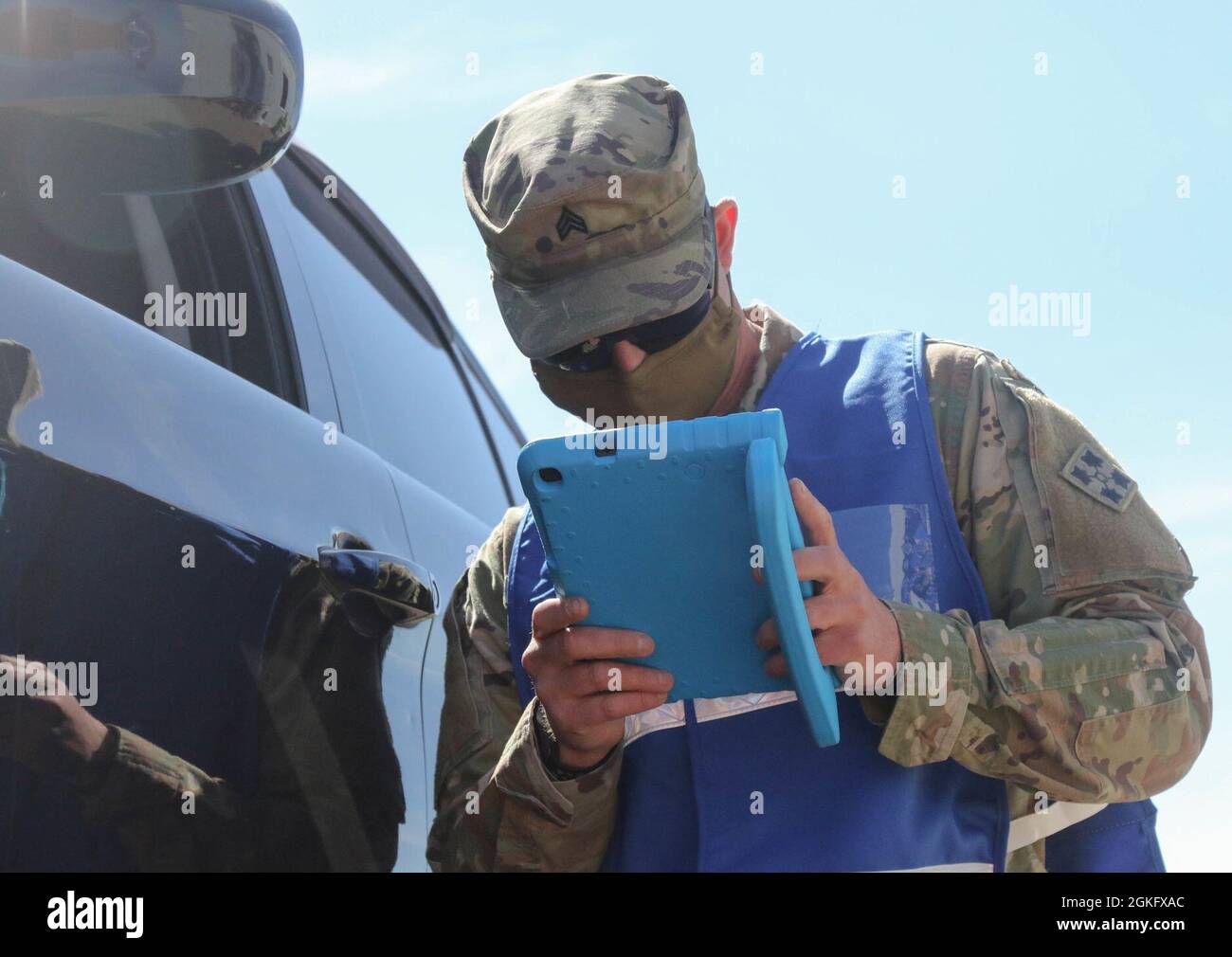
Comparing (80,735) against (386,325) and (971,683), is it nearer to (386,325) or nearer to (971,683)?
(971,683)

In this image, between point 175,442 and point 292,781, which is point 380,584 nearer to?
point 292,781

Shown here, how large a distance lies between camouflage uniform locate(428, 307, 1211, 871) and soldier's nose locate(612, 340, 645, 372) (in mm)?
169

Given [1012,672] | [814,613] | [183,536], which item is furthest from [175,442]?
[1012,672]

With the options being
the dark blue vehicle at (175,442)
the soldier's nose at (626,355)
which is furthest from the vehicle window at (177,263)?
the soldier's nose at (626,355)

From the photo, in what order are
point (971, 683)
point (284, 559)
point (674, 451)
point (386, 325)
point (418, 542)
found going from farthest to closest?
point (386, 325) < point (418, 542) < point (284, 559) < point (971, 683) < point (674, 451)

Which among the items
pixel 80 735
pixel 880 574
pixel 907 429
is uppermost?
pixel 907 429

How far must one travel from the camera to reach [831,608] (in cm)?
161

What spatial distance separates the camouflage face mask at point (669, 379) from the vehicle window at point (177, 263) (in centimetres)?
48

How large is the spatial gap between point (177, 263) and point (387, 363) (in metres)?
0.73

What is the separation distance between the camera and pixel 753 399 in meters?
2.11

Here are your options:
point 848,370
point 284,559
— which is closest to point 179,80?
point 284,559

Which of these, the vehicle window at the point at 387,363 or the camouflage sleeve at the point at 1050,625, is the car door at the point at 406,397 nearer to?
the vehicle window at the point at 387,363

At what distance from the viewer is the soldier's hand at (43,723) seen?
1.56 m
